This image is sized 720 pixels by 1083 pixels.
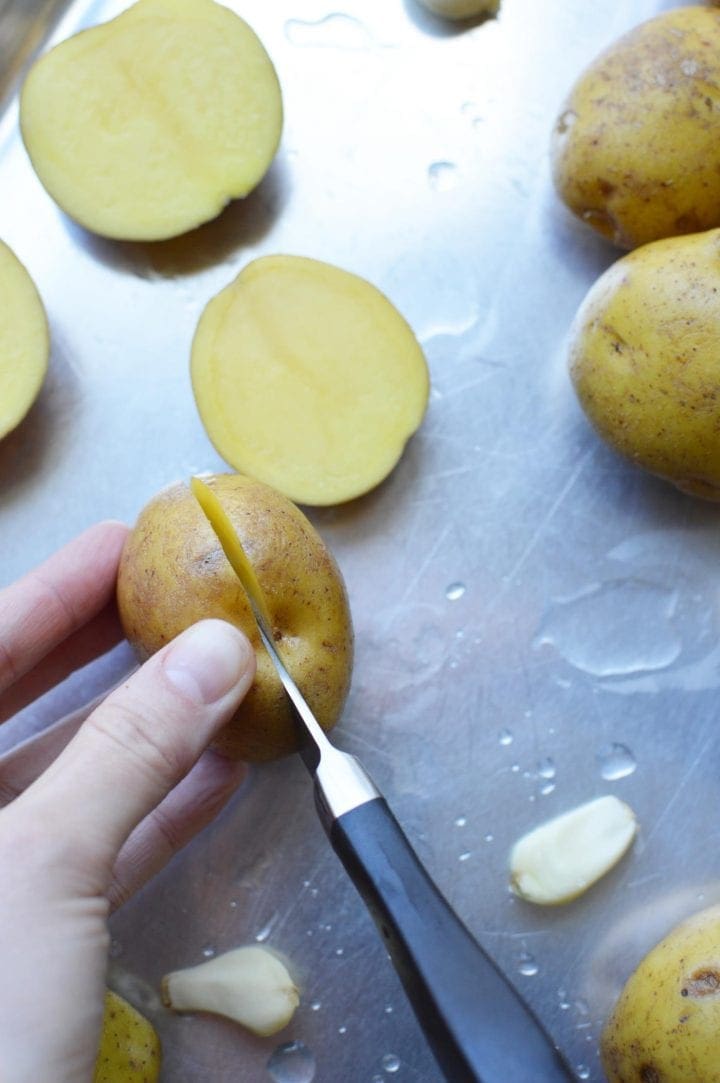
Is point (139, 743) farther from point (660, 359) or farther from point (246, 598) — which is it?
point (660, 359)

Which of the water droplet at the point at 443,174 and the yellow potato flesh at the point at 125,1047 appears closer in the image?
the yellow potato flesh at the point at 125,1047

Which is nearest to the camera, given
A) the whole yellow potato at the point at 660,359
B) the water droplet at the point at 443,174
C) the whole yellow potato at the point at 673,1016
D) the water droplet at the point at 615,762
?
the whole yellow potato at the point at 673,1016

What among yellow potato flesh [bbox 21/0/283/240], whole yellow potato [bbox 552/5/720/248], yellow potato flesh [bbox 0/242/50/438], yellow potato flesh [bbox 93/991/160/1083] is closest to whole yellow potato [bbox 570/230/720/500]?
whole yellow potato [bbox 552/5/720/248]

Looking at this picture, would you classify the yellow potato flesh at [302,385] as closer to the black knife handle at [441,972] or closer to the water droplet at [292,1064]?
the black knife handle at [441,972]

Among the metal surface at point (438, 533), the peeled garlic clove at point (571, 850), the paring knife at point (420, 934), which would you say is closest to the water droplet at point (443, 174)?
the metal surface at point (438, 533)

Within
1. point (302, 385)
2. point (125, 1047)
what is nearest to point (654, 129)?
point (302, 385)

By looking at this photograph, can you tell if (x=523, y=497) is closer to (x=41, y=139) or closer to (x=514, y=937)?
(x=514, y=937)
